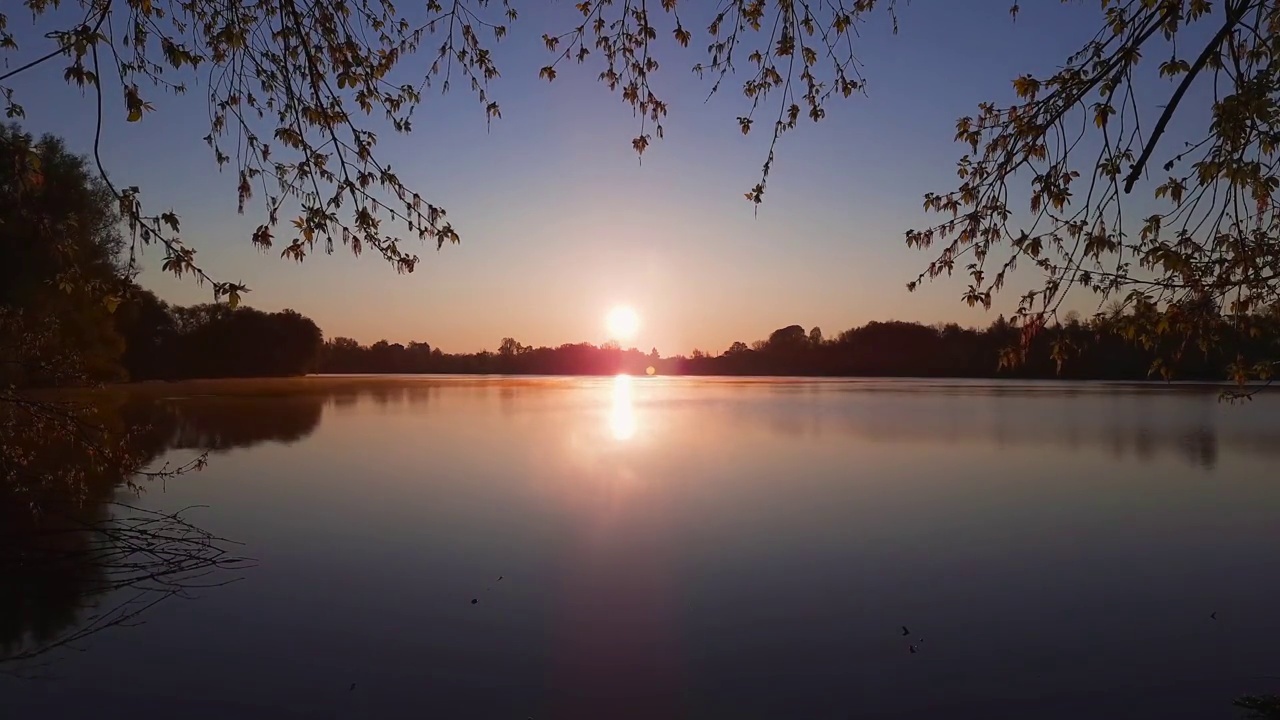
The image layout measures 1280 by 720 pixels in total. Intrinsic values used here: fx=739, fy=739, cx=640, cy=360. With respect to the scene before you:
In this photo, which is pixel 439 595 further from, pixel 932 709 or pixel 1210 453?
pixel 1210 453

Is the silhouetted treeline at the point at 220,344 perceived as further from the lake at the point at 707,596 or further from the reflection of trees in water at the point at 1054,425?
the lake at the point at 707,596

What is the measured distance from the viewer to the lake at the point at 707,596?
167 inches

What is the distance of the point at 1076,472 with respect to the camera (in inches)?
503

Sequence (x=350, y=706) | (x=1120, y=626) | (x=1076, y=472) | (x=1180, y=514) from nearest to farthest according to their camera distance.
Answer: (x=350, y=706)
(x=1120, y=626)
(x=1180, y=514)
(x=1076, y=472)

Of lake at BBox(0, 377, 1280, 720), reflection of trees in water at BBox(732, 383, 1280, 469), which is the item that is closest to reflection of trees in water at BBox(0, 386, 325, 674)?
lake at BBox(0, 377, 1280, 720)

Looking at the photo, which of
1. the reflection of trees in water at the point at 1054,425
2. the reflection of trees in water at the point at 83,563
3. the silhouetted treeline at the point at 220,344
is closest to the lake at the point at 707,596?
the reflection of trees in water at the point at 83,563

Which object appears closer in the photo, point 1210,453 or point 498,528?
point 498,528

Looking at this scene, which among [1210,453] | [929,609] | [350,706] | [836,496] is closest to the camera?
[350,706]

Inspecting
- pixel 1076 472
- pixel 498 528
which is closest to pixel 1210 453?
pixel 1076 472

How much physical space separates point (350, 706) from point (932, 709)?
3197mm

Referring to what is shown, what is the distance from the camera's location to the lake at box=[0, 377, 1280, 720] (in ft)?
13.9

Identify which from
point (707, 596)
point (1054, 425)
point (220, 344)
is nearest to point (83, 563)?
point (707, 596)

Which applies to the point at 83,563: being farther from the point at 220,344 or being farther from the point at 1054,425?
the point at 220,344

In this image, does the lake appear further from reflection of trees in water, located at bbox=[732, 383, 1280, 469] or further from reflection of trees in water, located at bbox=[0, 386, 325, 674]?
reflection of trees in water, located at bbox=[732, 383, 1280, 469]
